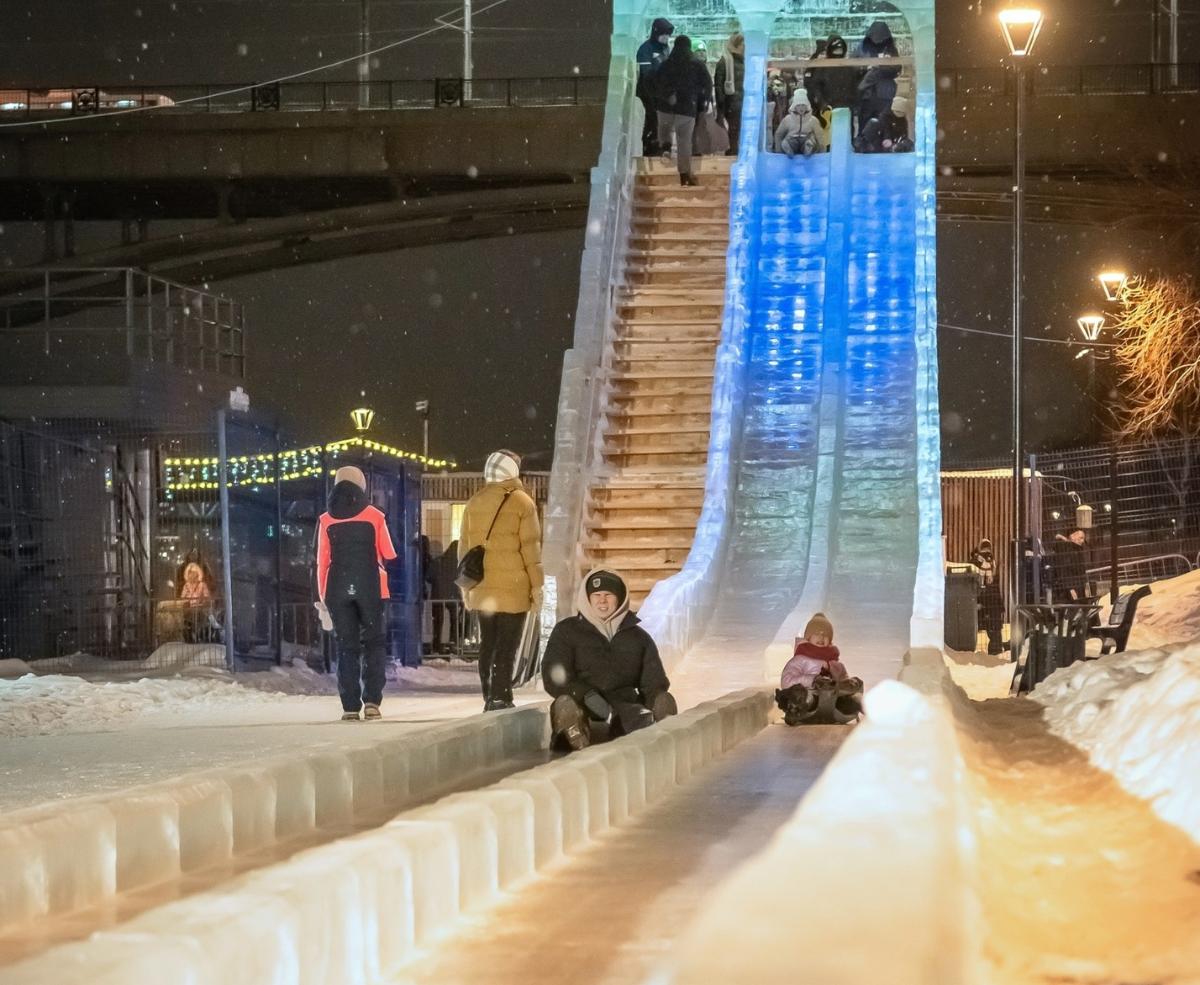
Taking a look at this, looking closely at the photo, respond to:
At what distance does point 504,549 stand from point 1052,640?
18.7ft

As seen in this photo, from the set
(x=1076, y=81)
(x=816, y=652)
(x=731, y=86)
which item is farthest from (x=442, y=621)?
(x=1076, y=81)

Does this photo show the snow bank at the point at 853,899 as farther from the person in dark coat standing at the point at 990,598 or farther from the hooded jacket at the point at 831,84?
the hooded jacket at the point at 831,84

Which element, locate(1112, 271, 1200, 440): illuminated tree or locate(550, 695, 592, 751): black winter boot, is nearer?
locate(550, 695, 592, 751): black winter boot

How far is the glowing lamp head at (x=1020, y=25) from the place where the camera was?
794 inches

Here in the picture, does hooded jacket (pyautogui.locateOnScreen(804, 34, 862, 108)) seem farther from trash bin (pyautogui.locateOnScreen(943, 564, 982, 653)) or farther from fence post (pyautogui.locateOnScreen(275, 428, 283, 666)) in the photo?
fence post (pyautogui.locateOnScreen(275, 428, 283, 666))

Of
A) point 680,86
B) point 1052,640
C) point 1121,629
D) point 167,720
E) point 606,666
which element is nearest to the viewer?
point 606,666

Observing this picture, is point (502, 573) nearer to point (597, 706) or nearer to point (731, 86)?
point (597, 706)

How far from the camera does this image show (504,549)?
12031 millimetres

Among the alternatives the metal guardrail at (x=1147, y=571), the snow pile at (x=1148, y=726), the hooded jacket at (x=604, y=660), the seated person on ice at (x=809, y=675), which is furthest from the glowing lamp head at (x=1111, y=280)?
the hooded jacket at (x=604, y=660)

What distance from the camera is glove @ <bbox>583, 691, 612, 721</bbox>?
10.0 metres

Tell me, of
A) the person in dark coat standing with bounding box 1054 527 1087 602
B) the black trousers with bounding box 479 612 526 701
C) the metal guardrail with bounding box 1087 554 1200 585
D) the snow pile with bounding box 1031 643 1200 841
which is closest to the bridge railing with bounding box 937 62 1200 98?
the metal guardrail with bounding box 1087 554 1200 585

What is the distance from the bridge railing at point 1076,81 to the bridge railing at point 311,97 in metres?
9.19

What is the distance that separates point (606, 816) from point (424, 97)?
140ft

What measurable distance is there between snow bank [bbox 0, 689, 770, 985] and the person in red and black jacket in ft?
17.2
